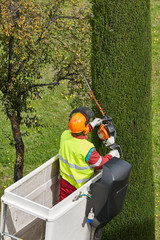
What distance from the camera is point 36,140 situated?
444 inches

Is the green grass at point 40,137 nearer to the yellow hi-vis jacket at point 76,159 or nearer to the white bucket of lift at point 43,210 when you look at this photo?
the white bucket of lift at point 43,210

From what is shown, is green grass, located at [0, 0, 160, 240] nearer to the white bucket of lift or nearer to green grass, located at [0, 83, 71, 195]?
green grass, located at [0, 83, 71, 195]

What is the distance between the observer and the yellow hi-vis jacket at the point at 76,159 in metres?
5.04

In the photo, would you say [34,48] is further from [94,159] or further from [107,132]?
[94,159]

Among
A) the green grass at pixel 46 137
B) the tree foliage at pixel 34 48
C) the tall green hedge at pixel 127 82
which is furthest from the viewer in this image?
the green grass at pixel 46 137

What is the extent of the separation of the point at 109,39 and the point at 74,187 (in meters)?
1.81

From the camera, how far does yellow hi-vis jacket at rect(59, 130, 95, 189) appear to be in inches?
198

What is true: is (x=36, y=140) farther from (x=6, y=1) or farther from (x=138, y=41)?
(x=138, y=41)

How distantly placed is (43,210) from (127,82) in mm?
1912

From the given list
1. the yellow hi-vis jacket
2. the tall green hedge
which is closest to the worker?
the yellow hi-vis jacket

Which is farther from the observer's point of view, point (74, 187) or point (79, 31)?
point (79, 31)

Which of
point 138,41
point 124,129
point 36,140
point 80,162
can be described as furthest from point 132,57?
point 36,140

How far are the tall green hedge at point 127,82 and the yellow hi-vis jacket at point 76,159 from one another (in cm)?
62

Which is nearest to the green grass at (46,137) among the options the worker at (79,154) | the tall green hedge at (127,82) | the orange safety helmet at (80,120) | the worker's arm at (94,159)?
the tall green hedge at (127,82)
